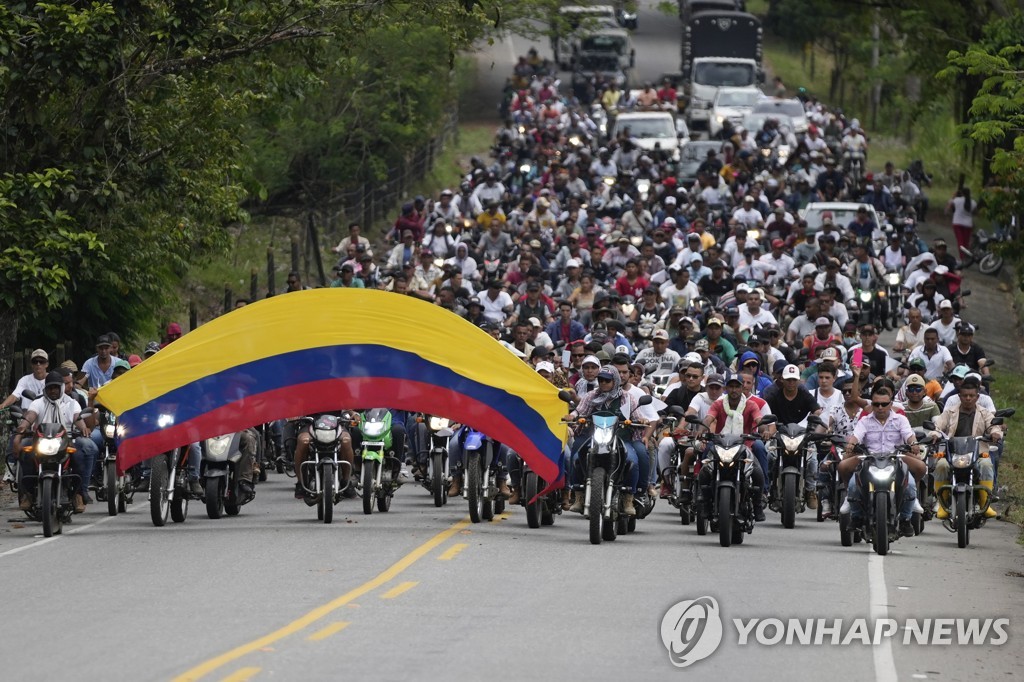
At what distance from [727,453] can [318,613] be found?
5.80 m

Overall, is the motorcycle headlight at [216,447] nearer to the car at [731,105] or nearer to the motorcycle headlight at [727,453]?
the motorcycle headlight at [727,453]

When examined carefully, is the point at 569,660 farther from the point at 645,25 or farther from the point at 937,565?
the point at 645,25

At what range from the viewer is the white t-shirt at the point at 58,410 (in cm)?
1958

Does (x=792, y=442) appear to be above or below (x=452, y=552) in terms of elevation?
above

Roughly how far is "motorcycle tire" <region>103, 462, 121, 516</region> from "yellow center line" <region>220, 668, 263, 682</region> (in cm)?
905

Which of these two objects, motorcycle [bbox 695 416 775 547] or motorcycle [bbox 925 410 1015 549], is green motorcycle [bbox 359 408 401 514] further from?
motorcycle [bbox 925 410 1015 549]

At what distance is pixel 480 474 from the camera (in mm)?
19734

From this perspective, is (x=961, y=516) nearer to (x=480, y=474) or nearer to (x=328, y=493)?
(x=480, y=474)

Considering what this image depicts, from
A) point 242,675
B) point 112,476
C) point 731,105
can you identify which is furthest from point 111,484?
point 731,105

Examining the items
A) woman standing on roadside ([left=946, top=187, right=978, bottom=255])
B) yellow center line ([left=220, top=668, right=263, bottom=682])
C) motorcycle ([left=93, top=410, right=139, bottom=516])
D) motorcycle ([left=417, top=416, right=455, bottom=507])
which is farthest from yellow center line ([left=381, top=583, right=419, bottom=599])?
woman standing on roadside ([left=946, top=187, right=978, bottom=255])

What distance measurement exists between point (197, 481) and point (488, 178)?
80.4 ft

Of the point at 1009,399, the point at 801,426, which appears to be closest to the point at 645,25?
the point at 1009,399

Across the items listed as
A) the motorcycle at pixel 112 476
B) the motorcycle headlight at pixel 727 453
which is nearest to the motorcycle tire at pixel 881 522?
the motorcycle headlight at pixel 727 453

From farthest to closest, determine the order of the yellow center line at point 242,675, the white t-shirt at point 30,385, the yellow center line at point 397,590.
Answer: the white t-shirt at point 30,385
the yellow center line at point 397,590
the yellow center line at point 242,675
